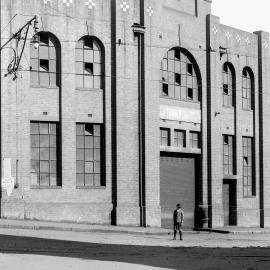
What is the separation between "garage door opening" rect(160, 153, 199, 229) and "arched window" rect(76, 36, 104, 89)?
5.32m

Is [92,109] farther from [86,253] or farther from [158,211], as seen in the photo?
[86,253]

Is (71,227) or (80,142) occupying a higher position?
(80,142)

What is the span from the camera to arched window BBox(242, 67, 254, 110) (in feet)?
125

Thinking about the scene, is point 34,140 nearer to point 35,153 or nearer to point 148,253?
point 35,153

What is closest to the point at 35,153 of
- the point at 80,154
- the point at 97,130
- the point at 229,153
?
the point at 80,154

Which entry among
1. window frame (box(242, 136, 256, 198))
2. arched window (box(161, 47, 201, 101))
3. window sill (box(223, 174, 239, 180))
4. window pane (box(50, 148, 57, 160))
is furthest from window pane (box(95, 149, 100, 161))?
window frame (box(242, 136, 256, 198))

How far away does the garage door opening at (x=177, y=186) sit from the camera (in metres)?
32.7

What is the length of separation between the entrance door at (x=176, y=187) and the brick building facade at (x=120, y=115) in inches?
2.2

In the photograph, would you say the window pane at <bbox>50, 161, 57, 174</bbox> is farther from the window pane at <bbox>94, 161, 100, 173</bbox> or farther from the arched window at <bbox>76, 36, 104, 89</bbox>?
the arched window at <bbox>76, 36, 104, 89</bbox>

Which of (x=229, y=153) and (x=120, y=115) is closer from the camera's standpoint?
(x=120, y=115)

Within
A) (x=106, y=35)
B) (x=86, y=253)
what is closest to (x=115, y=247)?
(x=86, y=253)

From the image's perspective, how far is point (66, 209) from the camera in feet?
95.5

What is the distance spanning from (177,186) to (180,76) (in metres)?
5.70

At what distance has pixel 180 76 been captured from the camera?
113ft
